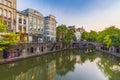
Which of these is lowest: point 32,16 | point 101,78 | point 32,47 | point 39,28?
point 101,78

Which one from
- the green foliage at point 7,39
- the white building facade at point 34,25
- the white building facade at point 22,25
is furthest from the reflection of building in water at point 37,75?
A: the white building facade at point 34,25

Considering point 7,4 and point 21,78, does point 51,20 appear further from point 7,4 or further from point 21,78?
point 21,78

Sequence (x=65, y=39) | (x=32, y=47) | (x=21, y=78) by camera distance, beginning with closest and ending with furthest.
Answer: (x=21, y=78)
(x=32, y=47)
(x=65, y=39)

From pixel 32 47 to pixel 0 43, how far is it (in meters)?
23.9

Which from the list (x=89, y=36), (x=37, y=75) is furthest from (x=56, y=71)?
(x=89, y=36)

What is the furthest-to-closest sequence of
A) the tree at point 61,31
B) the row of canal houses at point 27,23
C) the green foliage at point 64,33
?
the tree at point 61,31 → the green foliage at point 64,33 → the row of canal houses at point 27,23

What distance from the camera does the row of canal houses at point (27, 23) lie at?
45375 millimetres

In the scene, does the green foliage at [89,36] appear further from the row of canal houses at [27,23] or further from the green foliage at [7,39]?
the green foliage at [7,39]

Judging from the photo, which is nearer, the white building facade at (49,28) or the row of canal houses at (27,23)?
the row of canal houses at (27,23)

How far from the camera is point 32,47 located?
53469mm

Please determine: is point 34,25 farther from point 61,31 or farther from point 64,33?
point 64,33

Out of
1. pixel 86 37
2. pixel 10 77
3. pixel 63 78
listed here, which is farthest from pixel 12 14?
pixel 86 37

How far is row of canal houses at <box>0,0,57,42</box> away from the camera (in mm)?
45375

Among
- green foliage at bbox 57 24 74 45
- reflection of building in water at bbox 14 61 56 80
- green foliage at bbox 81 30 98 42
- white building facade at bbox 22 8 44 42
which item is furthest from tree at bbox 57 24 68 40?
reflection of building in water at bbox 14 61 56 80
